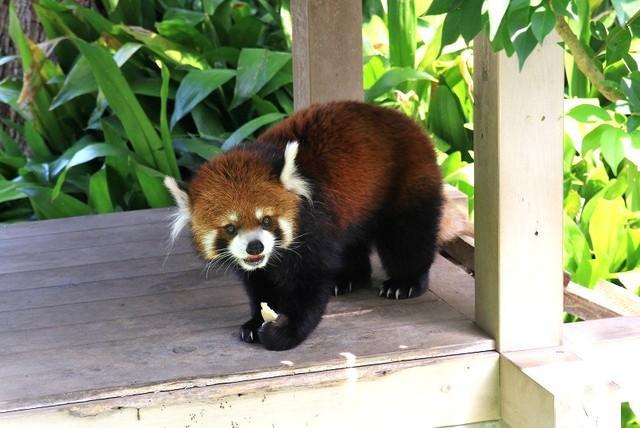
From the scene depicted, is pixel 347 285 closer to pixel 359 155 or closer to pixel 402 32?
pixel 359 155

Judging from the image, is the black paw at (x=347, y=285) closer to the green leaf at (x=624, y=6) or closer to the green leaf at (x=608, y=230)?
the green leaf at (x=608, y=230)

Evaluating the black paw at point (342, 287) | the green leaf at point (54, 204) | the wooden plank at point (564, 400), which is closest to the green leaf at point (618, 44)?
the wooden plank at point (564, 400)

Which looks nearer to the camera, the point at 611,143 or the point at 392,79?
the point at 611,143

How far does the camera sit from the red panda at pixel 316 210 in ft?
8.69

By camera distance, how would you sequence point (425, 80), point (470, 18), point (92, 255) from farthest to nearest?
point (425, 80)
point (92, 255)
point (470, 18)

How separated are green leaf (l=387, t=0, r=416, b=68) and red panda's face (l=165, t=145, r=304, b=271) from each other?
2.54 metres

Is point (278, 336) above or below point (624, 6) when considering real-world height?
below

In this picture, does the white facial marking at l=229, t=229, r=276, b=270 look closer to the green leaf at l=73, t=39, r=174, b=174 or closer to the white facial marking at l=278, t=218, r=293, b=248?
the white facial marking at l=278, t=218, r=293, b=248

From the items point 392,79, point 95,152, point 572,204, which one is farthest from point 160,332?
point 392,79

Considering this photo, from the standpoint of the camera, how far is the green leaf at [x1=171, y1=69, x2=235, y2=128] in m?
4.77

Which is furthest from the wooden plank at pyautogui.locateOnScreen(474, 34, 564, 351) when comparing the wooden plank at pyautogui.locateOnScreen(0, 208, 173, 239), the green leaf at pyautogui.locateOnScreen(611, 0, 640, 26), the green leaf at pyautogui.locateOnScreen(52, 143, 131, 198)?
the green leaf at pyautogui.locateOnScreen(52, 143, 131, 198)

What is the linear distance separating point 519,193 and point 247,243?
711 millimetres

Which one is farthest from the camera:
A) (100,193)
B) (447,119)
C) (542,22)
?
(447,119)

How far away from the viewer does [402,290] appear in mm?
3021
